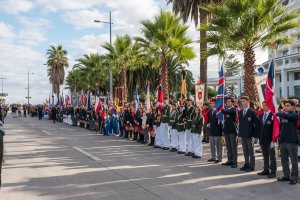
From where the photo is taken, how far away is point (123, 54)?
31.2 meters

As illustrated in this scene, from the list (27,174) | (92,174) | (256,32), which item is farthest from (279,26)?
(27,174)

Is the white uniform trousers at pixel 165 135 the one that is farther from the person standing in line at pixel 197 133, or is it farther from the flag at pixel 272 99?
the flag at pixel 272 99

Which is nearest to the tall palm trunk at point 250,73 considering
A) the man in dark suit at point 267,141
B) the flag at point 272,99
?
the flag at point 272,99

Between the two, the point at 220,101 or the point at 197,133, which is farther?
the point at 197,133

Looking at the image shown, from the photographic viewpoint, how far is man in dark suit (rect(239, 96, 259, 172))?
9750mm

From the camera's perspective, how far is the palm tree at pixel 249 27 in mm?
15436

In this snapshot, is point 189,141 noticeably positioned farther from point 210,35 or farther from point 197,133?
point 210,35

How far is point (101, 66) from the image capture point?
1689 inches

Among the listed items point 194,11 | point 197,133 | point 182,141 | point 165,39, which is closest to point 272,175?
point 197,133

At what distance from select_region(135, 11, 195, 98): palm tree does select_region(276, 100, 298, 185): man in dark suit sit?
1422 cm

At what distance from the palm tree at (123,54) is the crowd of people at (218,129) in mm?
9926

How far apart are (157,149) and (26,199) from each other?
320 inches

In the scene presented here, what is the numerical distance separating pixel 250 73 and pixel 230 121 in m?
6.60

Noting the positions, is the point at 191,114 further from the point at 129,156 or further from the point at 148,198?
the point at 148,198
